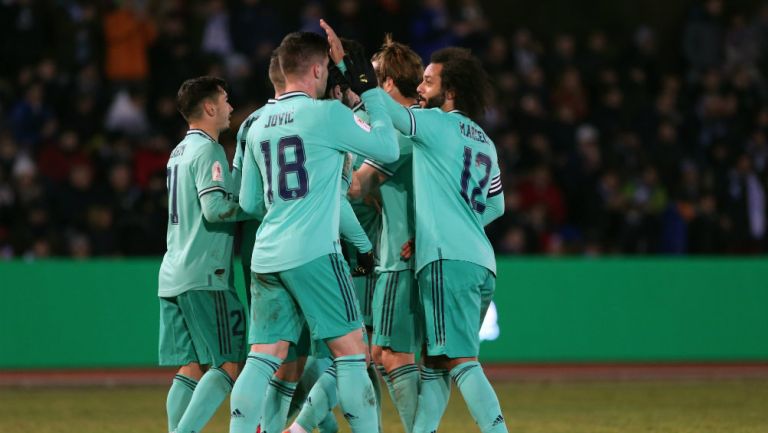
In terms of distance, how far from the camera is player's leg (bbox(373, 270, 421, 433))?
783 centimetres

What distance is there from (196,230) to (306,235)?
3.96 ft

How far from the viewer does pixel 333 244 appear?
6.97 m

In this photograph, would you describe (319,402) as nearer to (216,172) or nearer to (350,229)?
(350,229)

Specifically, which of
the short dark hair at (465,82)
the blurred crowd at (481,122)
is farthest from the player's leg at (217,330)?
the blurred crowd at (481,122)

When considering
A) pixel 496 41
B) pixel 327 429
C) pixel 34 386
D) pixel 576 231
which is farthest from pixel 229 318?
pixel 496 41

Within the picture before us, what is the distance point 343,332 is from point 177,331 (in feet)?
4.92

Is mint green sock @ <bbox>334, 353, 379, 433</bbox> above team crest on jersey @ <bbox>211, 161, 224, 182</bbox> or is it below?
below

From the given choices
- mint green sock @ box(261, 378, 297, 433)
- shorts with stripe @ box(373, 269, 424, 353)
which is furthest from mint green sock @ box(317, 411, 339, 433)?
shorts with stripe @ box(373, 269, 424, 353)

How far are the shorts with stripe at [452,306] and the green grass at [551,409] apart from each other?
239 centimetres

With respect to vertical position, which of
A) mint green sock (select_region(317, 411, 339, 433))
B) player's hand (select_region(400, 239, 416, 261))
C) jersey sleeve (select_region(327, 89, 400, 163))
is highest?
jersey sleeve (select_region(327, 89, 400, 163))

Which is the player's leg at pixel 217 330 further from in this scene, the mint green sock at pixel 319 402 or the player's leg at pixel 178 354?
the mint green sock at pixel 319 402

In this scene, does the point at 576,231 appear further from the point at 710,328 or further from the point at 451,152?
the point at 451,152

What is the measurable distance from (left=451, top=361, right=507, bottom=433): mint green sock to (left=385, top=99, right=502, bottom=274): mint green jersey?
69 cm

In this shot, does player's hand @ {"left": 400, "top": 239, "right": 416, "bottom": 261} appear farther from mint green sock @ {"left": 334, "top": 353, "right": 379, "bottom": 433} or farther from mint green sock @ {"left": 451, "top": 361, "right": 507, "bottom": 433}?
mint green sock @ {"left": 334, "top": 353, "right": 379, "bottom": 433}
